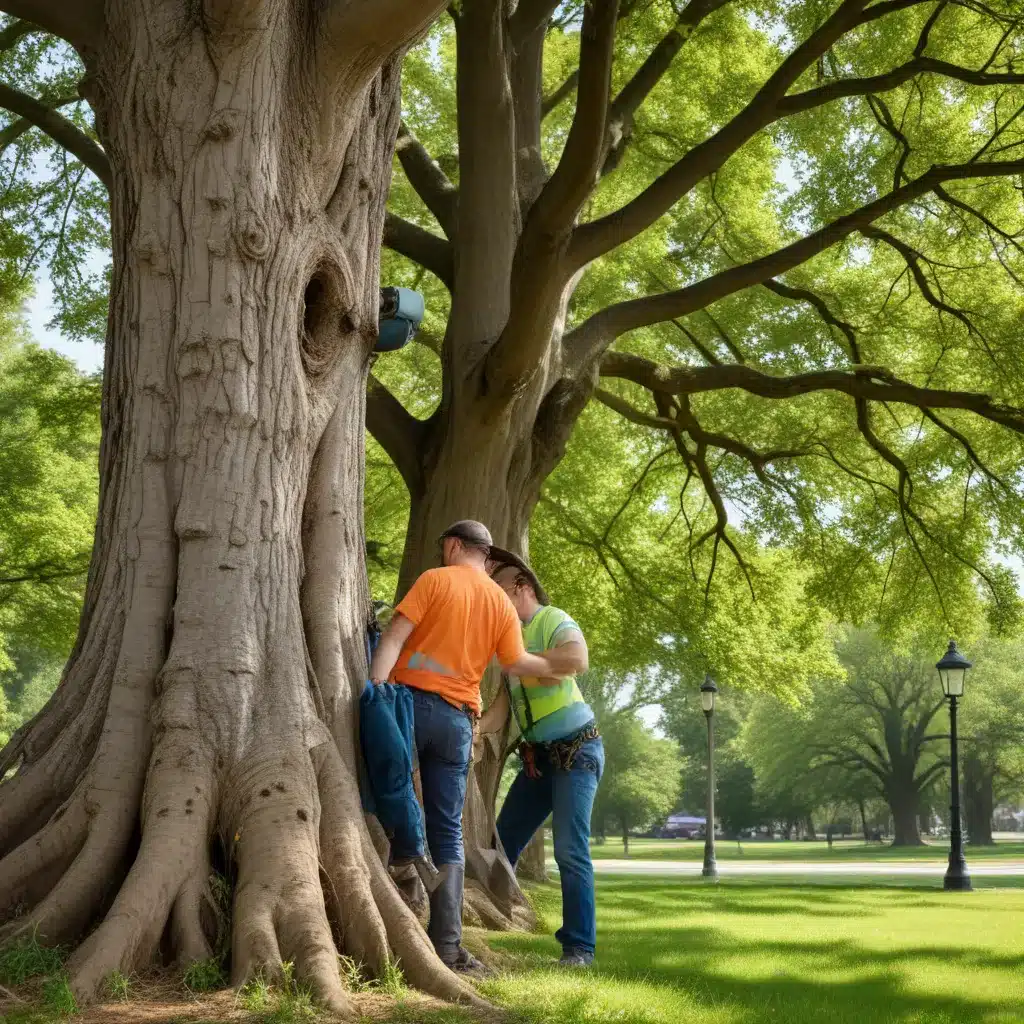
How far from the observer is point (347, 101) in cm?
644

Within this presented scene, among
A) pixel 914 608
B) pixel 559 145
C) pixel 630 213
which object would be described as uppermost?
pixel 559 145

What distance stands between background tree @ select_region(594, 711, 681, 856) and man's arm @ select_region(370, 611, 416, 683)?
184 feet

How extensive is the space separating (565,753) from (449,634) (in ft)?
3.17

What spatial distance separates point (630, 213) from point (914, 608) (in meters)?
9.51

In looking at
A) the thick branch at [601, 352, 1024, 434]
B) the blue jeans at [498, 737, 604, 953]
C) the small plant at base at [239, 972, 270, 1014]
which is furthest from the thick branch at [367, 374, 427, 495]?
the small plant at base at [239, 972, 270, 1014]

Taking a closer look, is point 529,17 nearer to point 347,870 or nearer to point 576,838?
point 576,838

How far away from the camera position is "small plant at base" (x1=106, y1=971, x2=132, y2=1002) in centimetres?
420

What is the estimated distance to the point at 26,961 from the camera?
14.3 ft

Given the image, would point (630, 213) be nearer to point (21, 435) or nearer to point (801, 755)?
point (21, 435)

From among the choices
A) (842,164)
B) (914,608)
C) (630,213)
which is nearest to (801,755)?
(914,608)

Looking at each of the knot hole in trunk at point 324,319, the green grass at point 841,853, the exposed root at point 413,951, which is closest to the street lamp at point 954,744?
the knot hole in trunk at point 324,319

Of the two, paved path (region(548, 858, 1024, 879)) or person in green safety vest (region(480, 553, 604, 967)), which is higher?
person in green safety vest (region(480, 553, 604, 967))

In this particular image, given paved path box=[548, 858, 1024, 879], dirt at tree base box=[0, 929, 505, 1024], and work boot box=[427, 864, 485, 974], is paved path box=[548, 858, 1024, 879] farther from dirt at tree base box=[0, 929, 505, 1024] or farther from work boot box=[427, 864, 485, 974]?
dirt at tree base box=[0, 929, 505, 1024]

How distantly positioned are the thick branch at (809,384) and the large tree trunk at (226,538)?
22.0 feet
